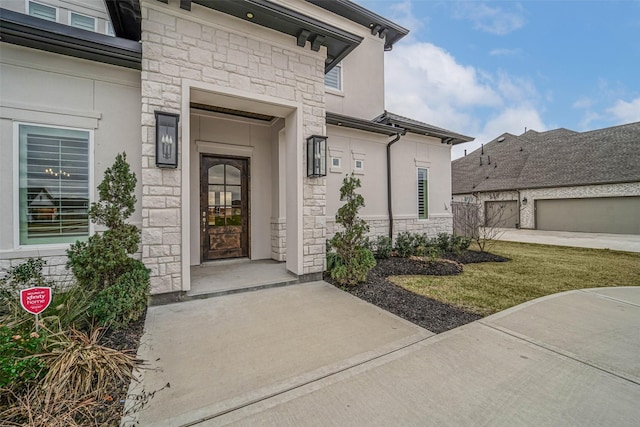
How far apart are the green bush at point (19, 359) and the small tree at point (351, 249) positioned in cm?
370

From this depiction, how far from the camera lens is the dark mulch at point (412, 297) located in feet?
11.3

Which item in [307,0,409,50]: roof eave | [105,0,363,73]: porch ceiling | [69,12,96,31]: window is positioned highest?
[307,0,409,50]: roof eave

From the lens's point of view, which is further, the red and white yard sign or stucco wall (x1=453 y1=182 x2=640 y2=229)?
stucco wall (x1=453 y1=182 x2=640 y2=229)

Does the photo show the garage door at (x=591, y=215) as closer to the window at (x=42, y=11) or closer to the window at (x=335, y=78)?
the window at (x=335, y=78)

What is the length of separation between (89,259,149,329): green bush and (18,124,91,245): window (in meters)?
1.85

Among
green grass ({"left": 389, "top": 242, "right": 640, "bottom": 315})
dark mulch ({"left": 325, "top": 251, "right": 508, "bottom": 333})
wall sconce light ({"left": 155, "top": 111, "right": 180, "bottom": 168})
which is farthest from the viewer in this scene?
green grass ({"left": 389, "top": 242, "right": 640, "bottom": 315})

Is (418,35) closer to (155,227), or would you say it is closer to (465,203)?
(465,203)

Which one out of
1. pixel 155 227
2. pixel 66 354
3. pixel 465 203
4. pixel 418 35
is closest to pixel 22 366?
pixel 66 354

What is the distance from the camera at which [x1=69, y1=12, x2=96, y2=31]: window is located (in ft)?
19.4

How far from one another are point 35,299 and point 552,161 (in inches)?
991

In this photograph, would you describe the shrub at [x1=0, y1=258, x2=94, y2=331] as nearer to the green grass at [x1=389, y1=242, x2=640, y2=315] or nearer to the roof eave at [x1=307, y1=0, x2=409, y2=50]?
the green grass at [x1=389, y1=242, x2=640, y2=315]

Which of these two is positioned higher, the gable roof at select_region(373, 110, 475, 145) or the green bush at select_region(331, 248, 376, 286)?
the gable roof at select_region(373, 110, 475, 145)

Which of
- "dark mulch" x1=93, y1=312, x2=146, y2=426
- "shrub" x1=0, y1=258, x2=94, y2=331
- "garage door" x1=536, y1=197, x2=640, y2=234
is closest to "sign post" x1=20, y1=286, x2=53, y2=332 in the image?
"shrub" x1=0, y1=258, x2=94, y2=331

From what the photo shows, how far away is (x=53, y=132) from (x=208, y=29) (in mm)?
2909
